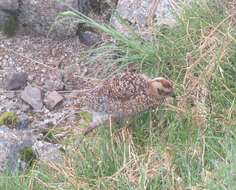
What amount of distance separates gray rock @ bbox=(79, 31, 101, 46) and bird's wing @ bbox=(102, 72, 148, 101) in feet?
4.58

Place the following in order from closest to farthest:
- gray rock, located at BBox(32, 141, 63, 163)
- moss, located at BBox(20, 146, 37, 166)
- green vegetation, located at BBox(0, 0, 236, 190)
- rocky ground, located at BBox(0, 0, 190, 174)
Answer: green vegetation, located at BBox(0, 0, 236, 190) < gray rock, located at BBox(32, 141, 63, 163) < moss, located at BBox(20, 146, 37, 166) < rocky ground, located at BBox(0, 0, 190, 174)

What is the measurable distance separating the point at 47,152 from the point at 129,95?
2.15 feet

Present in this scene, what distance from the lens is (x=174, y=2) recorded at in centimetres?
525

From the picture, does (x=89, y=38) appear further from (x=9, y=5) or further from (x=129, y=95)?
(x=129, y=95)

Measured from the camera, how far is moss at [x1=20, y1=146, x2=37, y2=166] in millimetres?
4641

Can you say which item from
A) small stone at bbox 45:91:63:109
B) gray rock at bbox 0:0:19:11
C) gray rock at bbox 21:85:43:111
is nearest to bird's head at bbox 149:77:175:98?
small stone at bbox 45:91:63:109

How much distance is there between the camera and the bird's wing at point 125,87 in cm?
442

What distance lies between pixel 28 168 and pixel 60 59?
1492 mm

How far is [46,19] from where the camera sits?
5887 millimetres

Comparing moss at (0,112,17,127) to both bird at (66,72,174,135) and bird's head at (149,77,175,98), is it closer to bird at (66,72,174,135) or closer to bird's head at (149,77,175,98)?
bird at (66,72,174,135)

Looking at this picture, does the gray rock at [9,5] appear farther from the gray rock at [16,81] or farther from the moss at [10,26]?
the gray rock at [16,81]

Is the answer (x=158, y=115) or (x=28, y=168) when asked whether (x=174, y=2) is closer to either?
(x=158, y=115)

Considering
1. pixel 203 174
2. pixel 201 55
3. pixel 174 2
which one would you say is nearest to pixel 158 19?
pixel 174 2

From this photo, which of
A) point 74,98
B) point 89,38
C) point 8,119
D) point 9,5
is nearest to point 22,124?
point 8,119
